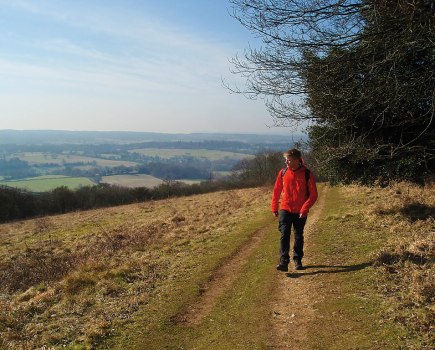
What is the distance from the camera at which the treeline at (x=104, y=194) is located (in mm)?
49688

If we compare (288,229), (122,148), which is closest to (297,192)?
(288,229)

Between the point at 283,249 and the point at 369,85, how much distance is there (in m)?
3.97

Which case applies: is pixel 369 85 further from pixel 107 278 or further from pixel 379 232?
pixel 107 278

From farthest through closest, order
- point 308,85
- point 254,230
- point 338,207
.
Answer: point 338,207 → point 254,230 → point 308,85

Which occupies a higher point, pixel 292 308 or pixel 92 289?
pixel 292 308

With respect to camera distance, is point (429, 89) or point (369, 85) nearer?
point (369, 85)

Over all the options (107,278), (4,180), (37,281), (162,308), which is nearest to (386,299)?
(162,308)

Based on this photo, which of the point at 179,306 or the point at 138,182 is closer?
the point at 179,306

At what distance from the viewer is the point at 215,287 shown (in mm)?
8188

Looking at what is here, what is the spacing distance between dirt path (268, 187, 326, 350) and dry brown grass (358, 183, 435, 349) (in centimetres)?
129

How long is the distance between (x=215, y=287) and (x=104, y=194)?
167 ft

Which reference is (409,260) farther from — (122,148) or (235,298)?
(122,148)

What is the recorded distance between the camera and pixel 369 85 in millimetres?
8281

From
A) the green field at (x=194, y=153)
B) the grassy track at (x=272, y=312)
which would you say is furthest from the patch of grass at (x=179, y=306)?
the green field at (x=194, y=153)
